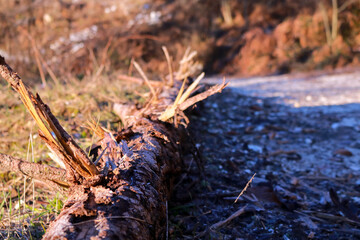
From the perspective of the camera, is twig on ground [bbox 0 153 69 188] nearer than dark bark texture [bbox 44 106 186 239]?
No

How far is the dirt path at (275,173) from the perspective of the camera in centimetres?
134

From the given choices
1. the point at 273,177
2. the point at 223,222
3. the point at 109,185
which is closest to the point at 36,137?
the point at 109,185

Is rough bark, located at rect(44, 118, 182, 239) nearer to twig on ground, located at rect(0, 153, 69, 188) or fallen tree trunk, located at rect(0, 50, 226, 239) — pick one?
fallen tree trunk, located at rect(0, 50, 226, 239)

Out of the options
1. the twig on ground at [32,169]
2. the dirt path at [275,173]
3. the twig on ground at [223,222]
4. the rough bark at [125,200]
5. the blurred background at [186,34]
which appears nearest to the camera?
the rough bark at [125,200]

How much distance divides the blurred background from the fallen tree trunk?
5.44 metres

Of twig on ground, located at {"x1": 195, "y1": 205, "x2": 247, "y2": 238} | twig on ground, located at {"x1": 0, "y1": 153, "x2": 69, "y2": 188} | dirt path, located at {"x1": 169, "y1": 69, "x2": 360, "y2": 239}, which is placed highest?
twig on ground, located at {"x1": 0, "y1": 153, "x2": 69, "y2": 188}

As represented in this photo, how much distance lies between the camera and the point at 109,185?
97 cm

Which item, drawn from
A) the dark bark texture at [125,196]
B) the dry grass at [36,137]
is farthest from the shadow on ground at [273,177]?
the dry grass at [36,137]

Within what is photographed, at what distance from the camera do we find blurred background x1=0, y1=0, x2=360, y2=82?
8070 mm

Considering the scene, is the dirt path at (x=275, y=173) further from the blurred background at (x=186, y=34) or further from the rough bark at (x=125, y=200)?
the blurred background at (x=186, y=34)

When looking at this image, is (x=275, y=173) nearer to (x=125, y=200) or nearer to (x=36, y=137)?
(x=125, y=200)

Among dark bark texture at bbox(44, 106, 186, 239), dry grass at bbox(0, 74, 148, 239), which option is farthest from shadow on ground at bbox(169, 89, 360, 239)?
dry grass at bbox(0, 74, 148, 239)

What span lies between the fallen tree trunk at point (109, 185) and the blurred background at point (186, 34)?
214 inches

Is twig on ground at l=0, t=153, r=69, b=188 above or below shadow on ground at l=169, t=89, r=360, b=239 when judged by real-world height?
above
